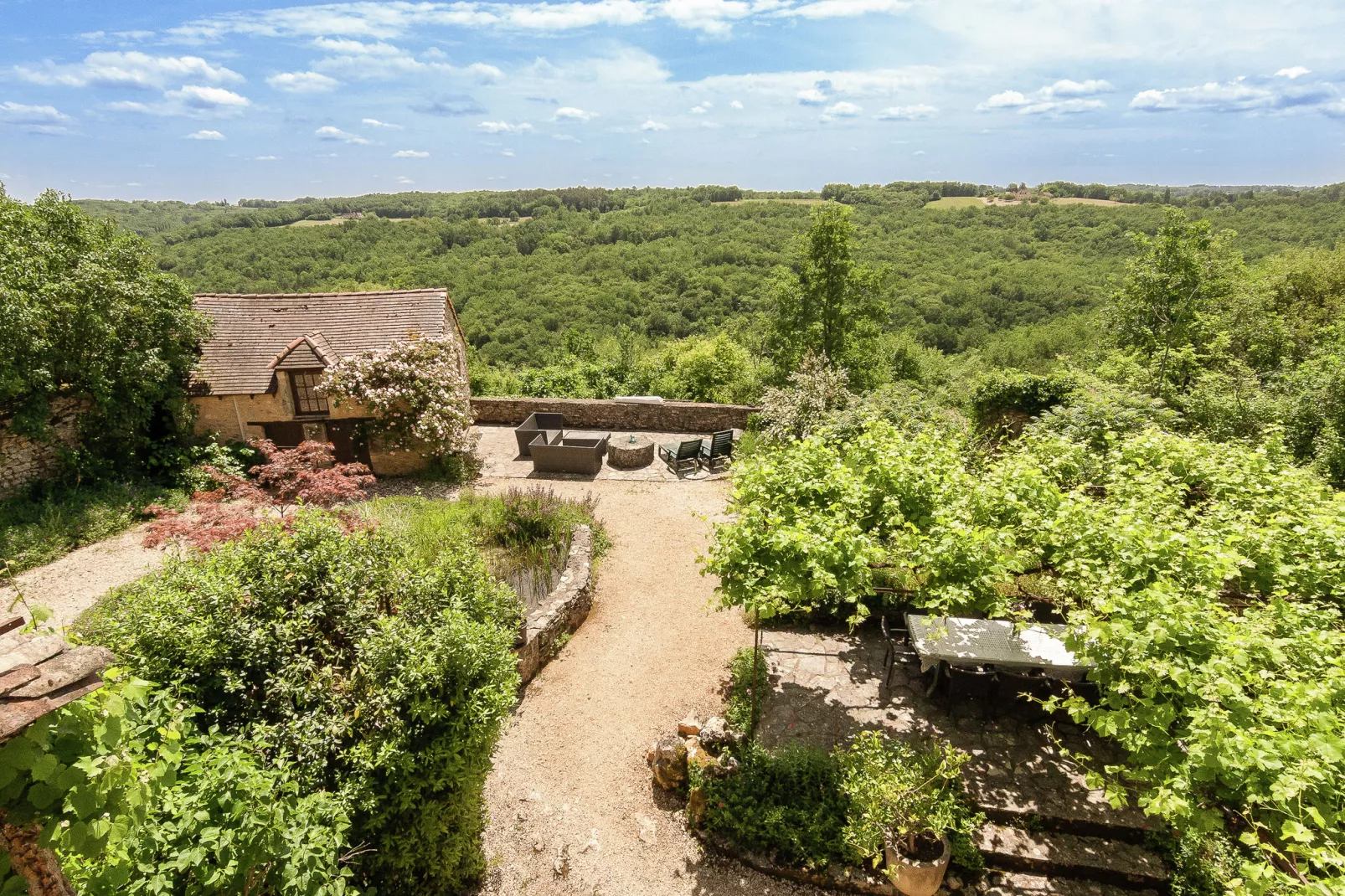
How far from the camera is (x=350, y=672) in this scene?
221 inches

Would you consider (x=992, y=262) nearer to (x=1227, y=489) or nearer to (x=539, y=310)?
(x=539, y=310)

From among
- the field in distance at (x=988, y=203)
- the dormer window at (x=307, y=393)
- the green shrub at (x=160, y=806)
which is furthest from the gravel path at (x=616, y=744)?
the field in distance at (x=988, y=203)

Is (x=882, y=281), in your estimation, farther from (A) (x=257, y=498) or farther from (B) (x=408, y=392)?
(A) (x=257, y=498)

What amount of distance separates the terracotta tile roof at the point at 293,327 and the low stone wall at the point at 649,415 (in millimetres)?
3834

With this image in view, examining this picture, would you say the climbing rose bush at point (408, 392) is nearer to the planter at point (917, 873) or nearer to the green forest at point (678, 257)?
the planter at point (917, 873)

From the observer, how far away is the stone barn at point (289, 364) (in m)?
16.1

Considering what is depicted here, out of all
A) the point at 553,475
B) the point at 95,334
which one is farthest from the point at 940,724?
the point at 95,334

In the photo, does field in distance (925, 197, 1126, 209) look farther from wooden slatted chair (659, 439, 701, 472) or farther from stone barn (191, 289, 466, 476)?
stone barn (191, 289, 466, 476)

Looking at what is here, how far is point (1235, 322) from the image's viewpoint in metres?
20.2

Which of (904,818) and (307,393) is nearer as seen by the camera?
(904,818)

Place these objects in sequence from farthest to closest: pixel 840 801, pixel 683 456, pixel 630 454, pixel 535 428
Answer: pixel 535 428, pixel 630 454, pixel 683 456, pixel 840 801

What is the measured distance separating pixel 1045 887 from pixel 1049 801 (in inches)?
36.1

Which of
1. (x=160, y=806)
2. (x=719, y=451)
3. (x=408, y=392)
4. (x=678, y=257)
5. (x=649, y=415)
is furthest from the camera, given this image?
(x=678, y=257)

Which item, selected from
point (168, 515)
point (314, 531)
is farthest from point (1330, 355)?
point (168, 515)
